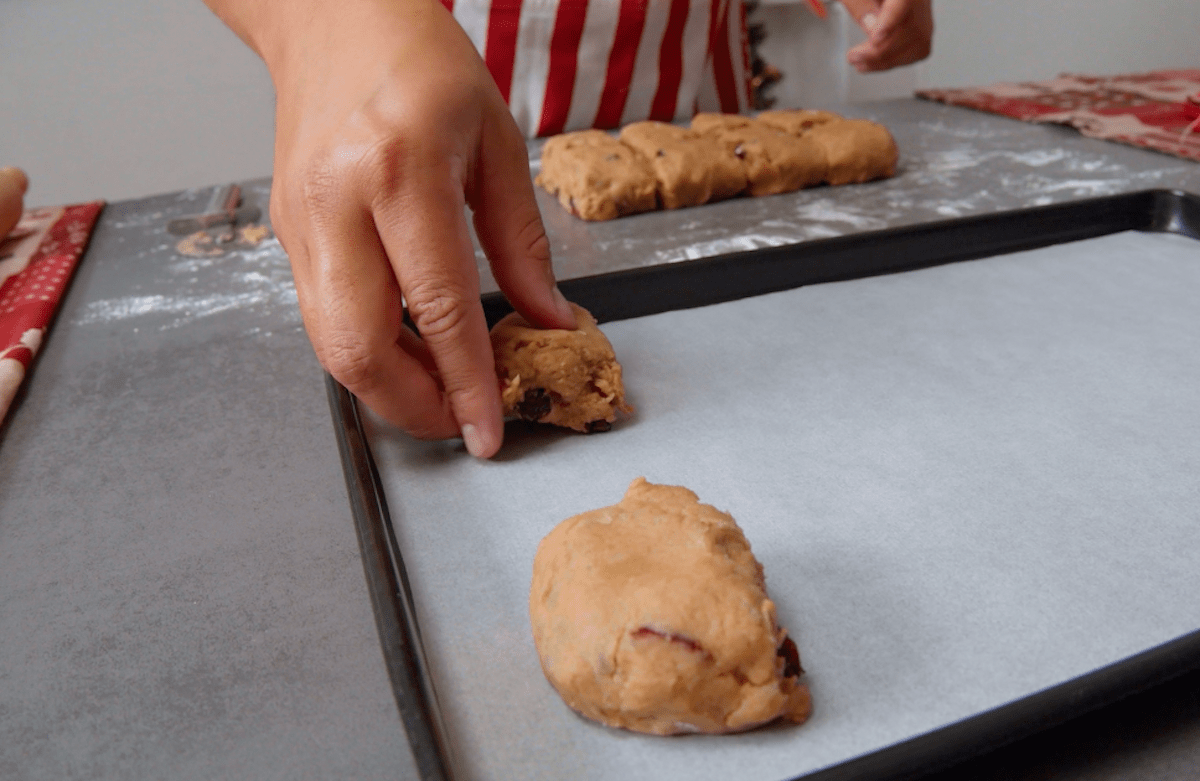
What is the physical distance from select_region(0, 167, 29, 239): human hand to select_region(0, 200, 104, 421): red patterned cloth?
0.05 metres

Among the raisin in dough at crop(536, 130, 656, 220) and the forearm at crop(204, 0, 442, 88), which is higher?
the forearm at crop(204, 0, 442, 88)

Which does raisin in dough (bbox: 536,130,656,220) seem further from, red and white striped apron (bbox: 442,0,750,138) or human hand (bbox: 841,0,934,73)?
human hand (bbox: 841,0,934,73)

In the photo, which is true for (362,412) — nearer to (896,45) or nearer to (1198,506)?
(1198,506)

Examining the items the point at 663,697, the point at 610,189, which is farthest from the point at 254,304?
the point at 663,697

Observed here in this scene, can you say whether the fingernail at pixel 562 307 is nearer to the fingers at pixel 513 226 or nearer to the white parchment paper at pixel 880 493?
the fingers at pixel 513 226

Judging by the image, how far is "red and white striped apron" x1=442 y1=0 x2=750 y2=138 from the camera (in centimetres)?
230

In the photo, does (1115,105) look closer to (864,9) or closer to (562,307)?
(864,9)

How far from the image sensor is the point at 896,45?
7.52 ft

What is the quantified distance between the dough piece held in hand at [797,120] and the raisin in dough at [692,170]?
249mm

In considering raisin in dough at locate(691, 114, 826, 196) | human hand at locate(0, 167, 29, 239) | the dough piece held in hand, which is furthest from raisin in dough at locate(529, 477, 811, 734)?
human hand at locate(0, 167, 29, 239)

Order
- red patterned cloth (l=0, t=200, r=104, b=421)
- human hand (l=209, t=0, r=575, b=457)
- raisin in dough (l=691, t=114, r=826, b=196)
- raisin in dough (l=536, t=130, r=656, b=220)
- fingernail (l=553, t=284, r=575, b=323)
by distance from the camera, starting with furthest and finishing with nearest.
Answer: raisin in dough (l=691, t=114, r=826, b=196) < raisin in dough (l=536, t=130, r=656, b=220) < red patterned cloth (l=0, t=200, r=104, b=421) < fingernail (l=553, t=284, r=575, b=323) < human hand (l=209, t=0, r=575, b=457)

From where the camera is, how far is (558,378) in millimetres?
1153

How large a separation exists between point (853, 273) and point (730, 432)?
1.85 feet

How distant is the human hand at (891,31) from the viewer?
219 centimetres
